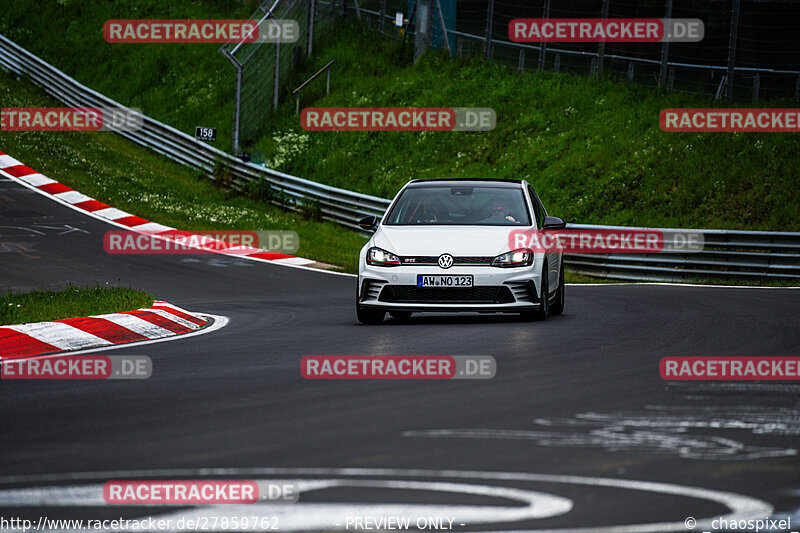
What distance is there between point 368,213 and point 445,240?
14506 mm

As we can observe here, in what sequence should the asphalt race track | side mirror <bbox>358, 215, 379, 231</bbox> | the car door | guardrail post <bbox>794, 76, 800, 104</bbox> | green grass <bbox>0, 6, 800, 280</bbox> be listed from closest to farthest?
1. the asphalt race track
2. side mirror <bbox>358, 215, 379, 231</bbox>
3. the car door
4. green grass <bbox>0, 6, 800, 280</bbox>
5. guardrail post <bbox>794, 76, 800, 104</bbox>

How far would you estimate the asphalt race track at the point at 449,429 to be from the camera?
15.7ft

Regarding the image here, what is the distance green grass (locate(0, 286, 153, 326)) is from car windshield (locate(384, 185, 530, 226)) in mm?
2972

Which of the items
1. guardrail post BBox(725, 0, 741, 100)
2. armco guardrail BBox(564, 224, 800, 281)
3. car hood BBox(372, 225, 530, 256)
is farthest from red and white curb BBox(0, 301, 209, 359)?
guardrail post BBox(725, 0, 741, 100)

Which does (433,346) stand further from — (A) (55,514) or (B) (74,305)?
(A) (55,514)

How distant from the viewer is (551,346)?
10.4 meters

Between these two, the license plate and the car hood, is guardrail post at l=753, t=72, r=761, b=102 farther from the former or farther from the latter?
the license plate

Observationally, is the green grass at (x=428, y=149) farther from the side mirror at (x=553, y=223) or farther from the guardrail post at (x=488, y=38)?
the side mirror at (x=553, y=223)

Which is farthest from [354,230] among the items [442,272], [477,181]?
[442,272]

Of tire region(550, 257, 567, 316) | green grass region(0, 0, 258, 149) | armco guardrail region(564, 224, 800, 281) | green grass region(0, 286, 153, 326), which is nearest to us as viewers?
green grass region(0, 286, 153, 326)

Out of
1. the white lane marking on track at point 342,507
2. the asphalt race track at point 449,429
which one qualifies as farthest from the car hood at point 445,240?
the white lane marking on track at point 342,507

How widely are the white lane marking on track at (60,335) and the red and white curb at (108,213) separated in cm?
1159

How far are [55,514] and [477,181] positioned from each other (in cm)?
1017

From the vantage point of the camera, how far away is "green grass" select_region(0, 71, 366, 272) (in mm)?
26469
